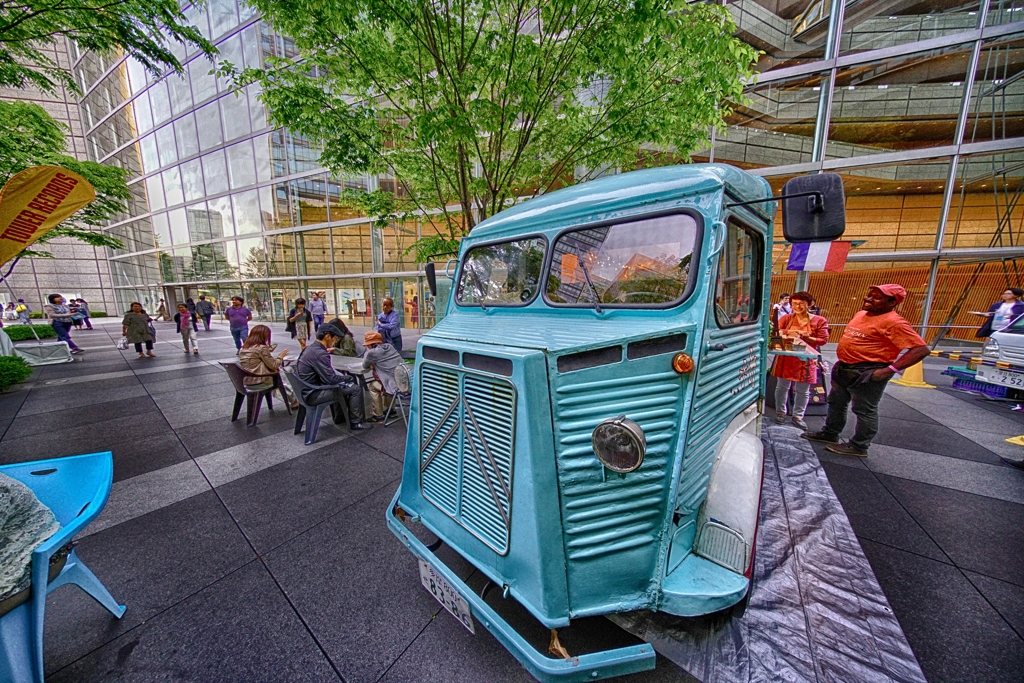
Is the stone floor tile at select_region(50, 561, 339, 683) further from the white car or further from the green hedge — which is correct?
the green hedge

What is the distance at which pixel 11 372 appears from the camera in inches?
296

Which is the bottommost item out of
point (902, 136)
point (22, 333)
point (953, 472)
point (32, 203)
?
point (953, 472)

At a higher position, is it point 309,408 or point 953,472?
point 309,408

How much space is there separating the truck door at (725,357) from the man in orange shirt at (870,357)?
1690mm

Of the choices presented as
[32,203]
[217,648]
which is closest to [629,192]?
[217,648]

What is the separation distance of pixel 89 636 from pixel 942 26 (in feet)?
60.1

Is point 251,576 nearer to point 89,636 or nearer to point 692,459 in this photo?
point 89,636

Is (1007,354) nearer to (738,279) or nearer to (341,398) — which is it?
(738,279)

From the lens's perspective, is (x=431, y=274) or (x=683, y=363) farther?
(x=431, y=274)

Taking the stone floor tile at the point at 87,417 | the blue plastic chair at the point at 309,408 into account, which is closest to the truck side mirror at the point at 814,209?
the blue plastic chair at the point at 309,408

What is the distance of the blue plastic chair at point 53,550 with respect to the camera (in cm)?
156

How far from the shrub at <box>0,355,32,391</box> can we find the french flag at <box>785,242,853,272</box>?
16280 mm

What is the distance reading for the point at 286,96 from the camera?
17.0 ft

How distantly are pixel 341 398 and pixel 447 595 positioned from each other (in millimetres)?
3949
